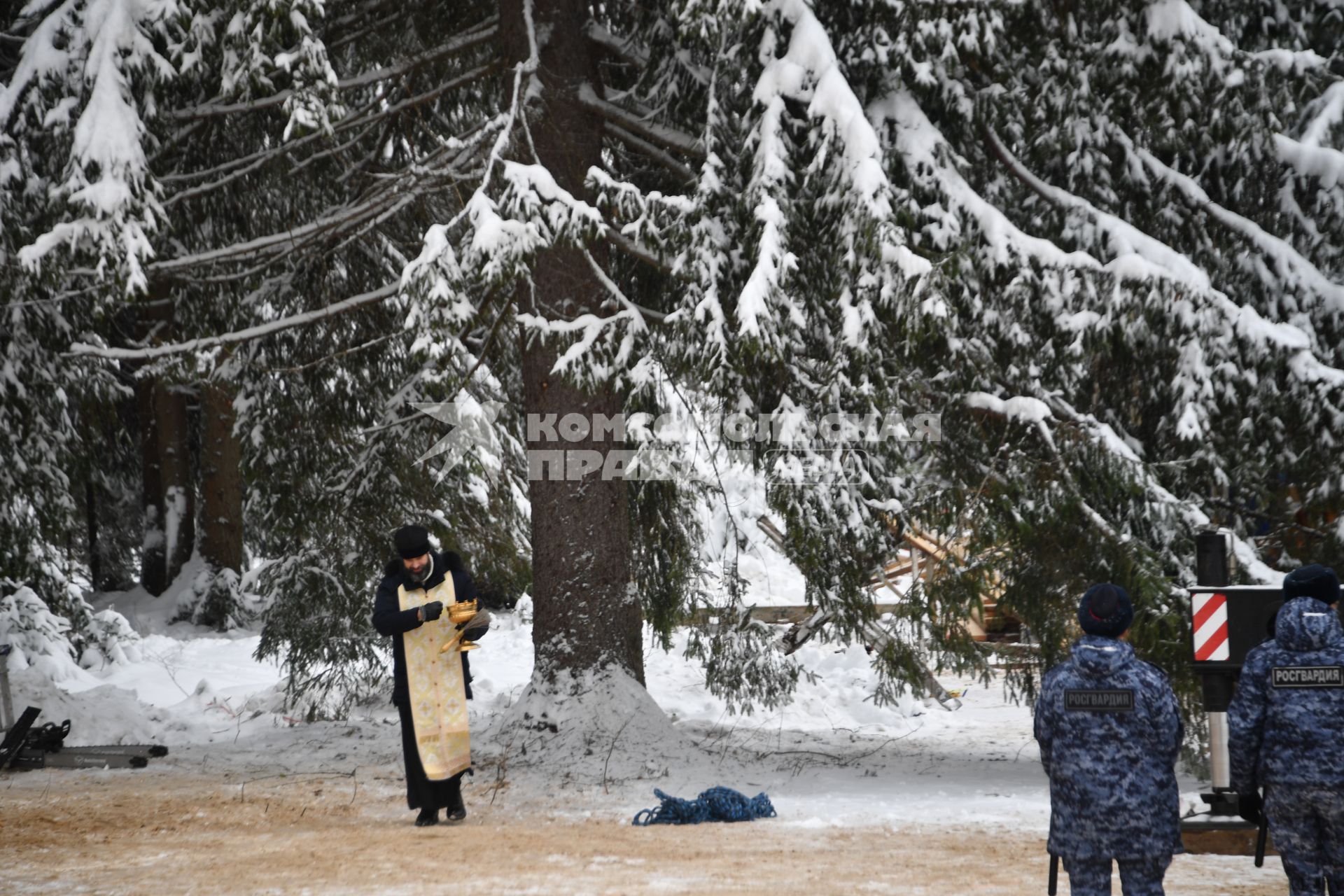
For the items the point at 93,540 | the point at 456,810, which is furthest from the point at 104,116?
the point at 93,540

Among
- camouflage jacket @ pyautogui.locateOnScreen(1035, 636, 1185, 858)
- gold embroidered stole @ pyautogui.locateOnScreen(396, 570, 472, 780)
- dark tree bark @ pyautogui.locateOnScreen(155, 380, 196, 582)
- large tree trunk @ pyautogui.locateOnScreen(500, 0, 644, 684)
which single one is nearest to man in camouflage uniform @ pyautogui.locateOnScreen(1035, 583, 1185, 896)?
camouflage jacket @ pyautogui.locateOnScreen(1035, 636, 1185, 858)

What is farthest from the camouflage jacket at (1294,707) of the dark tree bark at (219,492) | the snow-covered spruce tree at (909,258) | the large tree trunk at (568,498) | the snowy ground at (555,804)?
the dark tree bark at (219,492)

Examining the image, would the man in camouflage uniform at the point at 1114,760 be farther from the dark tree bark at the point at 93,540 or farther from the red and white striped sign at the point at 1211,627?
the dark tree bark at the point at 93,540

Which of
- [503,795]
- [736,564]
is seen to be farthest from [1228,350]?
[503,795]

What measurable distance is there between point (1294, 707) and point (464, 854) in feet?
11.9

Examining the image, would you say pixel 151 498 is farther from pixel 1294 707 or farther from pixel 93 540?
pixel 1294 707

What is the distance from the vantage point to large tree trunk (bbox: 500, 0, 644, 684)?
352 inches

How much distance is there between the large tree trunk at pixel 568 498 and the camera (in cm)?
893

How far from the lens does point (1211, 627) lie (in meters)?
5.80

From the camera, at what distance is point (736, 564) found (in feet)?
32.3

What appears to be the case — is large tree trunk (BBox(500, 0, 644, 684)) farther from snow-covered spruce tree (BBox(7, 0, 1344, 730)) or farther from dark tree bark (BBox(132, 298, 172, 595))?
dark tree bark (BBox(132, 298, 172, 595))

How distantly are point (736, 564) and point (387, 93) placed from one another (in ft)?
14.3

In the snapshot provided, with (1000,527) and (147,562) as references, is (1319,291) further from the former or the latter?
(147,562)

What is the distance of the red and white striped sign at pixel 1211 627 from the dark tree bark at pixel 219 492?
14333 millimetres
